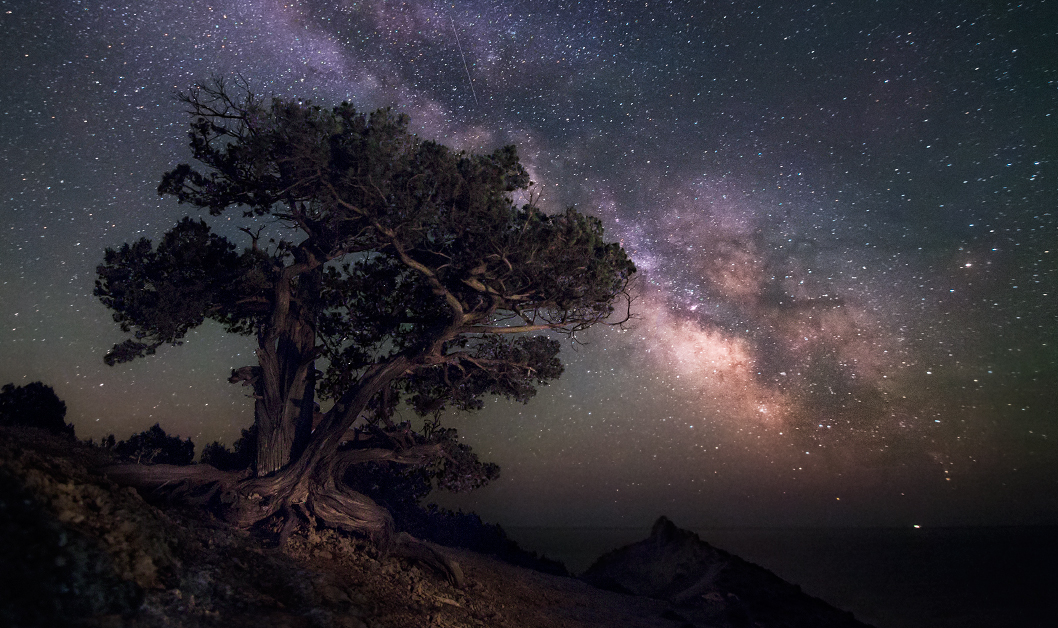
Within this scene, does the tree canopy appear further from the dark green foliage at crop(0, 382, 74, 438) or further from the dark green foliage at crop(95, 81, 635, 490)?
the dark green foliage at crop(0, 382, 74, 438)

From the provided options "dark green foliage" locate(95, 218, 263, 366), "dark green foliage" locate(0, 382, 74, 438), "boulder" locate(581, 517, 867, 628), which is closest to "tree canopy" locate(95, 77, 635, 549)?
"dark green foliage" locate(95, 218, 263, 366)

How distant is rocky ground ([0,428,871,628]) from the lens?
671 cm

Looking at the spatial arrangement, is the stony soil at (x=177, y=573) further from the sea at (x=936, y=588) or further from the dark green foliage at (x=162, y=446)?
the sea at (x=936, y=588)

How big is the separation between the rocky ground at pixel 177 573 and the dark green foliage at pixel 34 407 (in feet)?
9.17

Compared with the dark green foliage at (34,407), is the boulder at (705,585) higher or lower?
lower

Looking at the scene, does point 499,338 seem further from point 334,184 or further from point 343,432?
point 334,184

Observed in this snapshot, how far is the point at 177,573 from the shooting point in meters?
8.63

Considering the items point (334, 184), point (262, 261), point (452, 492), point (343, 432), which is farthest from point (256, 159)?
point (452, 492)

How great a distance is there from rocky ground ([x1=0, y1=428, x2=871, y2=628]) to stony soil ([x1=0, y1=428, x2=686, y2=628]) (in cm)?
2

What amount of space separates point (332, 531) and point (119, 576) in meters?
7.36

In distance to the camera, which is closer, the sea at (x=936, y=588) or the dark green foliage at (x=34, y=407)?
the dark green foliage at (x=34, y=407)

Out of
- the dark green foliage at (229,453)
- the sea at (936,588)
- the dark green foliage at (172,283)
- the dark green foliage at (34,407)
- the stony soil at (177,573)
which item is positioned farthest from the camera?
the sea at (936,588)

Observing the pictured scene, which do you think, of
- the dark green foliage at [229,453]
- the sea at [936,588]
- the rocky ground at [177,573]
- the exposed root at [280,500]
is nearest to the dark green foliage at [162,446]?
the dark green foliage at [229,453]

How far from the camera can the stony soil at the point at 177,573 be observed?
671cm
